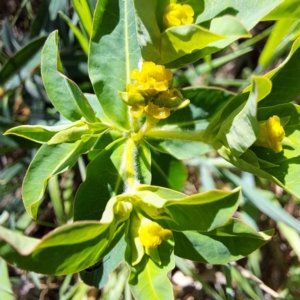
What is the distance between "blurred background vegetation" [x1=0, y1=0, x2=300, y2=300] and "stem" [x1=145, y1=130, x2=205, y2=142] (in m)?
0.35

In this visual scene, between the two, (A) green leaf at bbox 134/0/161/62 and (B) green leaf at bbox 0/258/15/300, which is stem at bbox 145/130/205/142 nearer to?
(A) green leaf at bbox 134/0/161/62

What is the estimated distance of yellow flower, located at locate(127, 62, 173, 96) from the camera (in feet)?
4.09

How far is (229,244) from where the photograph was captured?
54.6 inches

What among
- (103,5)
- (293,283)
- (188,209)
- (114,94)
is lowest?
(293,283)

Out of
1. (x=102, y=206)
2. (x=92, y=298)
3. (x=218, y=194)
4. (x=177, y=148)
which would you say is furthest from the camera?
(x=92, y=298)

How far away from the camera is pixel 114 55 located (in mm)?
1579

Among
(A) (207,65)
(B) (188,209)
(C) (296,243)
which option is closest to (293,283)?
(C) (296,243)

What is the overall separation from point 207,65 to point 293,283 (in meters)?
1.21

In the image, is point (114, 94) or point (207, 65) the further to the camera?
point (207, 65)

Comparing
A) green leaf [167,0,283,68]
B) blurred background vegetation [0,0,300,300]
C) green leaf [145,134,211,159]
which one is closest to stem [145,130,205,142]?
green leaf [145,134,211,159]

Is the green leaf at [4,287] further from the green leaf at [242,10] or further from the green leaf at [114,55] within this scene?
the green leaf at [242,10]

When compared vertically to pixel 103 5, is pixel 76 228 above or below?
below

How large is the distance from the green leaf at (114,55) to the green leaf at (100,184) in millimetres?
121

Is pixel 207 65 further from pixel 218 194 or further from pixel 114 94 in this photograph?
pixel 218 194
